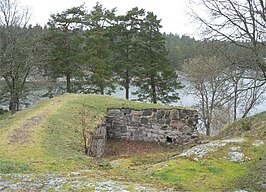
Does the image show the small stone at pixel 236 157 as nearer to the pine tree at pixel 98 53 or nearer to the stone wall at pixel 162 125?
the stone wall at pixel 162 125

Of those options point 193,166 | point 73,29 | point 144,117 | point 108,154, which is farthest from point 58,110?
point 73,29

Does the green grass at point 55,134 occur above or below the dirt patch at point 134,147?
above

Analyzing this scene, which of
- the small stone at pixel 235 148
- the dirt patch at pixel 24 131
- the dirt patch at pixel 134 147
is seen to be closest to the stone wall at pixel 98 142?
the dirt patch at pixel 134 147

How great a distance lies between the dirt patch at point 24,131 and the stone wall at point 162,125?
16.9 feet

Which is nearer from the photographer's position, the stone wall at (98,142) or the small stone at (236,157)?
the small stone at (236,157)

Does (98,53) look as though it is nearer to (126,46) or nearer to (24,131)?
(126,46)

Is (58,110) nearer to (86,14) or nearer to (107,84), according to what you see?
(107,84)

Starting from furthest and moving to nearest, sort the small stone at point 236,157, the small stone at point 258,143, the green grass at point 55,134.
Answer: the small stone at point 258,143, the green grass at point 55,134, the small stone at point 236,157

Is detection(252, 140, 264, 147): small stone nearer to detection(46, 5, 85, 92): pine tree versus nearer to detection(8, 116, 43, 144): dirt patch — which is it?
detection(8, 116, 43, 144): dirt patch

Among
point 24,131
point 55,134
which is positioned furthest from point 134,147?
point 24,131

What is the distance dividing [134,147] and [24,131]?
6174mm

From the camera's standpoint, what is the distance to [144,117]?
52.6ft

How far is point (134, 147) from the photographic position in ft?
50.1

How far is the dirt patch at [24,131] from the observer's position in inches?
367
